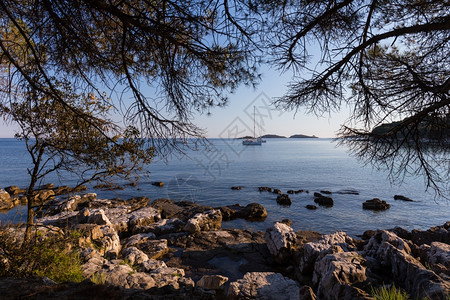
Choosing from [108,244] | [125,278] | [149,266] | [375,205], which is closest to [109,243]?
[108,244]

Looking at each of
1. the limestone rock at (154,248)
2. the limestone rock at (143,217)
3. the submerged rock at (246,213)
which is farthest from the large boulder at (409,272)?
the limestone rock at (143,217)

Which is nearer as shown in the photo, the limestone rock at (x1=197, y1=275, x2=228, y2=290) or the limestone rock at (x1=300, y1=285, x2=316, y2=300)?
the limestone rock at (x1=300, y1=285, x2=316, y2=300)

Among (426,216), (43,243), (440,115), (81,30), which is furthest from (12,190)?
(426,216)

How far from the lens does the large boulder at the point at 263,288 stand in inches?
215

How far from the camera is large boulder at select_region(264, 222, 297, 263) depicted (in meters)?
8.16

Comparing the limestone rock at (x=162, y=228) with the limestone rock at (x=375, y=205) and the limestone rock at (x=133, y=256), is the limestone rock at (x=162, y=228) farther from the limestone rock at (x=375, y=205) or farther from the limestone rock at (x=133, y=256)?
the limestone rock at (x=375, y=205)

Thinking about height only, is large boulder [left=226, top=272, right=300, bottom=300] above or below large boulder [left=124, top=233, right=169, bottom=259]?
above

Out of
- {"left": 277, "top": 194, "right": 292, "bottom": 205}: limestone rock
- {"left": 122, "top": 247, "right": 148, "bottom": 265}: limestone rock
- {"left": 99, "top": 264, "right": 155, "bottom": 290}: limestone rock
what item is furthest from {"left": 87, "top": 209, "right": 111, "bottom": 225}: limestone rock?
{"left": 277, "top": 194, "right": 292, "bottom": 205}: limestone rock

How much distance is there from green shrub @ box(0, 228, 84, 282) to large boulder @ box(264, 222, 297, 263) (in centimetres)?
631

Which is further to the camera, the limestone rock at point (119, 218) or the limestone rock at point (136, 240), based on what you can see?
the limestone rock at point (119, 218)

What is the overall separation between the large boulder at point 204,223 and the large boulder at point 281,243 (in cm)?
375

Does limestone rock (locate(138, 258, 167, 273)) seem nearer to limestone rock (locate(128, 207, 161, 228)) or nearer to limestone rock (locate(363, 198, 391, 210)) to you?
limestone rock (locate(128, 207, 161, 228))

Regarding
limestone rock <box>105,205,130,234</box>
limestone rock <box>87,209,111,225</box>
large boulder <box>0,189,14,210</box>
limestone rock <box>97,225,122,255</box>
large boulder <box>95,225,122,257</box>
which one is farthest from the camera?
large boulder <box>0,189,14,210</box>

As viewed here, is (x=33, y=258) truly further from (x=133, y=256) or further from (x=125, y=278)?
(x=133, y=256)
